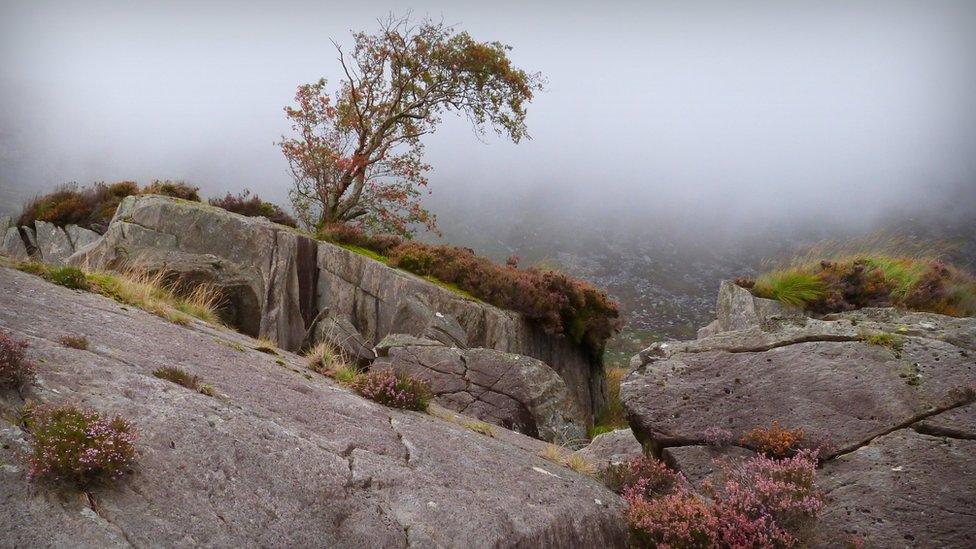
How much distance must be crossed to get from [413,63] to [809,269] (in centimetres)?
1884

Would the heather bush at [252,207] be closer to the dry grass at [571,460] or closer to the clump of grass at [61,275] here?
the clump of grass at [61,275]

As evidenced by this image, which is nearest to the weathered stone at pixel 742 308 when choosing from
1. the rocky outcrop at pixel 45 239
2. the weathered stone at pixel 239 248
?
the weathered stone at pixel 239 248

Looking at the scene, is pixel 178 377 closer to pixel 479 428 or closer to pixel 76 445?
pixel 76 445

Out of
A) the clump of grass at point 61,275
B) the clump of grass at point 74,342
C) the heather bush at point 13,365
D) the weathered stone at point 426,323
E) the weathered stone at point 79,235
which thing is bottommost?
the weathered stone at point 79,235

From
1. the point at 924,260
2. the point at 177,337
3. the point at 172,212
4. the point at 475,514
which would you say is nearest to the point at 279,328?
the point at 172,212

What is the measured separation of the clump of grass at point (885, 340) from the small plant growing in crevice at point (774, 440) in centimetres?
214

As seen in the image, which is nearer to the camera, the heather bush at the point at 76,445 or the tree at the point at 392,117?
the heather bush at the point at 76,445

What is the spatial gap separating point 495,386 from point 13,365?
31.6 ft

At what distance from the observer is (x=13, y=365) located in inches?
216

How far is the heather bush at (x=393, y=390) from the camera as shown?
31.5ft

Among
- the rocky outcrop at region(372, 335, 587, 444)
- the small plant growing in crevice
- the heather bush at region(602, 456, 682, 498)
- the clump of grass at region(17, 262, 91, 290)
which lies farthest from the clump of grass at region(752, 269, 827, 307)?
the clump of grass at region(17, 262, 91, 290)

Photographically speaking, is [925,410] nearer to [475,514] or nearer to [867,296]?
[475,514]

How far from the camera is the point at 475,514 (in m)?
6.32

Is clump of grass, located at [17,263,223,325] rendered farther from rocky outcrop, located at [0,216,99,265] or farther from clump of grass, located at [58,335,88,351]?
rocky outcrop, located at [0,216,99,265]
